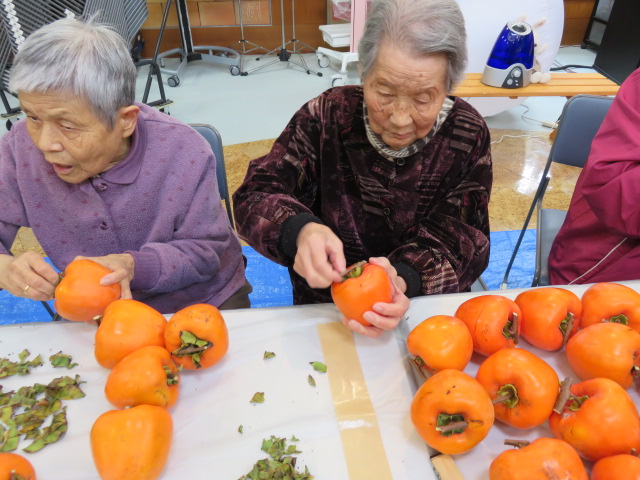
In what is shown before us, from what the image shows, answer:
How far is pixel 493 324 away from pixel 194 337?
0.66 meters

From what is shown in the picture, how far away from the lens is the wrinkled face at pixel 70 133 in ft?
3.90

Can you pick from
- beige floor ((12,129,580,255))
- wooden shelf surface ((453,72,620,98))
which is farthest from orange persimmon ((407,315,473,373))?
wooden shelf surface ((453,72,620,98))

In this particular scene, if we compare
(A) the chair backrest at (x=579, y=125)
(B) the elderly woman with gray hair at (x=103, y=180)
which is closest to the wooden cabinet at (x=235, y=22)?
(A) the chair backrest at (x=579, y=125)

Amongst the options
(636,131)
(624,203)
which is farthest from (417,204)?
(636,131)

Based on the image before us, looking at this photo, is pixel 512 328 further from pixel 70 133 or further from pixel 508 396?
pixel 70 133

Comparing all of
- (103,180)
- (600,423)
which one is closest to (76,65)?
(103,180)

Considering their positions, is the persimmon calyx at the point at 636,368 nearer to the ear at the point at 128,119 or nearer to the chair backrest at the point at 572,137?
the chair backrest at the point at 572,137

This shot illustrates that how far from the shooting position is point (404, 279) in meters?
1.27

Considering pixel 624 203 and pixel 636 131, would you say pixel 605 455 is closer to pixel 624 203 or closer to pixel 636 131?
pixel 624 203

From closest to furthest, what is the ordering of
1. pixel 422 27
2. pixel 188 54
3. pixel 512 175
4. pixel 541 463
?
1. pixel 541 463
2. pixel 422 27
3. pixel 512 175
4. pixel 188 54

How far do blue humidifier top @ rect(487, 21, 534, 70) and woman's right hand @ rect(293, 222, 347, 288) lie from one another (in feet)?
9.73

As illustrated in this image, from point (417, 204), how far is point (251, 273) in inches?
62.0

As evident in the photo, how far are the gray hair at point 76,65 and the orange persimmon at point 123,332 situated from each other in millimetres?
579

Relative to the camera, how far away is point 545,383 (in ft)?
2.88
